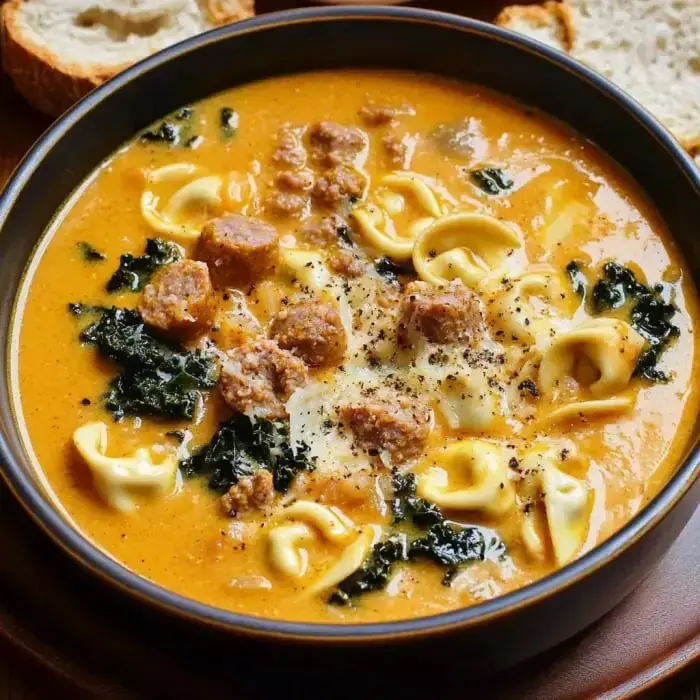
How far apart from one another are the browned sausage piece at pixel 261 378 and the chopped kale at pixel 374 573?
2.16 feet

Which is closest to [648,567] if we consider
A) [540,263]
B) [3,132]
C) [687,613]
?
[687,613]

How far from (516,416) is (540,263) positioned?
30.6 inches

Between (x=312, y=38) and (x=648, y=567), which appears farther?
(x=312, y=38)

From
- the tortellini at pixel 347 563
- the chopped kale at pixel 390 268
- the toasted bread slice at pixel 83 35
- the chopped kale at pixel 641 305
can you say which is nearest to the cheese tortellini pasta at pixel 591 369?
the chopped kale at pixel 641 305

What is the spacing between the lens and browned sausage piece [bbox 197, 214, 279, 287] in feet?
13.3

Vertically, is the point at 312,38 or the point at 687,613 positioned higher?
the point at 312,38

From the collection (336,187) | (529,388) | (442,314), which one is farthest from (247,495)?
(336,187)

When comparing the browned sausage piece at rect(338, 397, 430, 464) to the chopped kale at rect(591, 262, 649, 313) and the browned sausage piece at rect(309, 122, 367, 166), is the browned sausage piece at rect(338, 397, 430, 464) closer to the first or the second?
the chopped kale at rect(591, 262, 649, 313)

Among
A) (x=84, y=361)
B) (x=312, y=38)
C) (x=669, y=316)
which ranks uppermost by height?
(x=312, y=38)

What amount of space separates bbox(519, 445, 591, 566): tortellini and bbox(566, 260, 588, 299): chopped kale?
787mm

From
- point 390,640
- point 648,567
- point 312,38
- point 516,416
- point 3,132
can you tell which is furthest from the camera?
point 3,132

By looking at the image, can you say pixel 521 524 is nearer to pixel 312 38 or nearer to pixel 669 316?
pixel 669 316

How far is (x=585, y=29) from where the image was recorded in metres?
5.53

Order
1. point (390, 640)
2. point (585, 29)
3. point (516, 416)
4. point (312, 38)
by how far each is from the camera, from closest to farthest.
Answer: point (390, 640) < point (516, 416) < point (312, 38) < point (585, 29)
